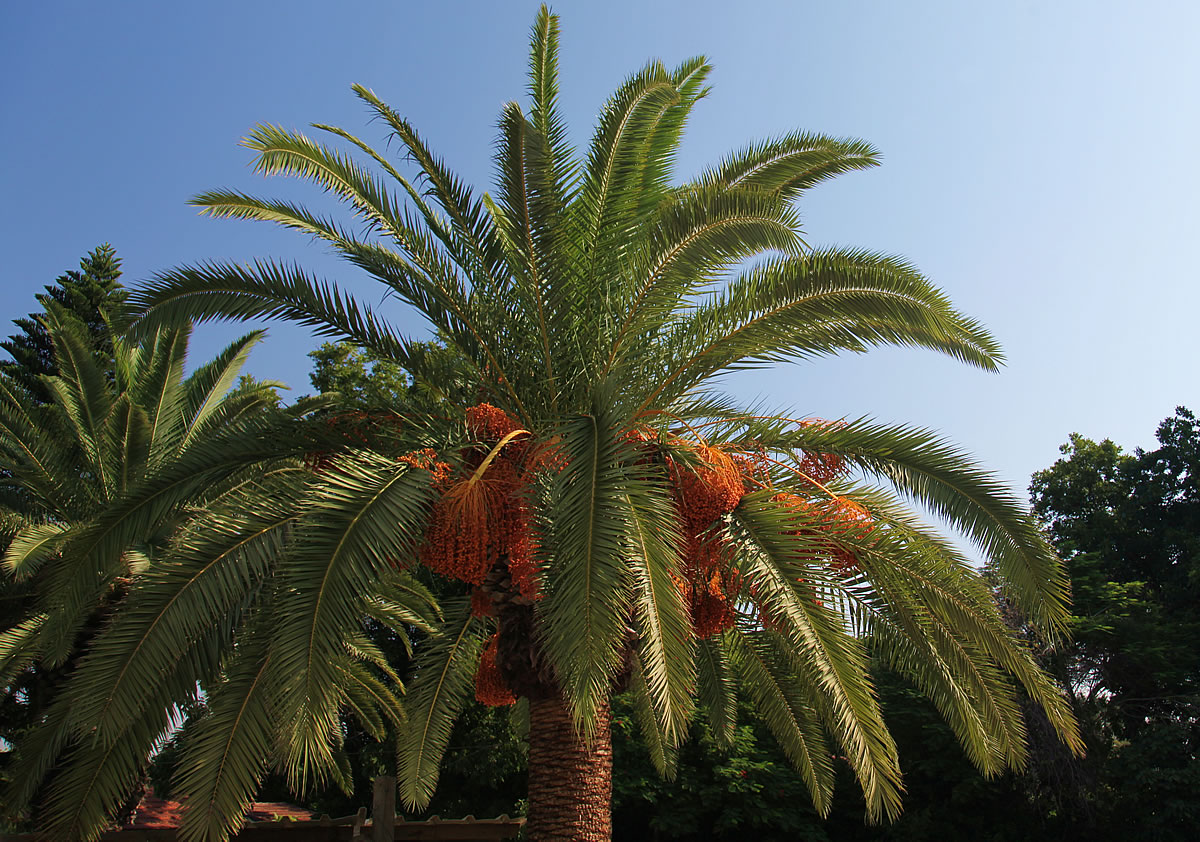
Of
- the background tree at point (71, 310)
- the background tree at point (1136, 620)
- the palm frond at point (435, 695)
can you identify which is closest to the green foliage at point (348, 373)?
the background tree at point (71, 310)

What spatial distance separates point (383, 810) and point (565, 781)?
8.27 feet

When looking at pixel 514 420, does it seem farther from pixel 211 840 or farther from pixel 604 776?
pixel 211 840

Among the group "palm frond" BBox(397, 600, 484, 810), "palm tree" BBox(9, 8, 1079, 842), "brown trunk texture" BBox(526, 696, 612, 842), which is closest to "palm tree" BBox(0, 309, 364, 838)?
"palm tree" BBox(9, 8, 1079, 842)

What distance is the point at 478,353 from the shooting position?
7438 millimetres

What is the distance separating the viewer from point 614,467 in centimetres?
567

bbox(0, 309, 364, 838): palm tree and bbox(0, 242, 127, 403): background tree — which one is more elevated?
bbox(0, 242, 127, 403): background tree

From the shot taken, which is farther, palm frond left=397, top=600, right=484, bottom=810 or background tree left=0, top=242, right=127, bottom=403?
background tree left=0, top=242, right=127, bottom=403

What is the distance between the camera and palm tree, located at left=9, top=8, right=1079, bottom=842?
5754mm

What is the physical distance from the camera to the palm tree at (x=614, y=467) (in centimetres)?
575

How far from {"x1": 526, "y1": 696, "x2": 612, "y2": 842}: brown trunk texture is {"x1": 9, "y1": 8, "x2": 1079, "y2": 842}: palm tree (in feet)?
0.06

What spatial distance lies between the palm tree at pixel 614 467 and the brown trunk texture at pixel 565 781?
0.02 m

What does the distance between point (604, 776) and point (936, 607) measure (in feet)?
9.71

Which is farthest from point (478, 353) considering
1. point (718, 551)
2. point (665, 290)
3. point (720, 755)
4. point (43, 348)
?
point (43, 348)

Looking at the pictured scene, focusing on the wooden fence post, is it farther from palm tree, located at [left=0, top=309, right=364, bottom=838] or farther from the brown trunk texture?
palm tree, located at [left=0, top=309, right=364, bottom=838]
